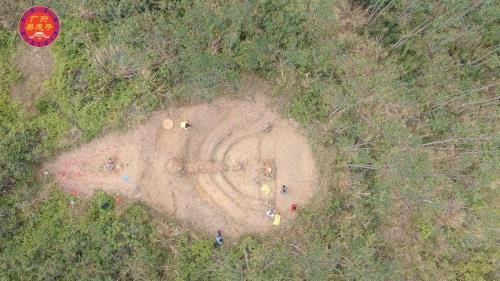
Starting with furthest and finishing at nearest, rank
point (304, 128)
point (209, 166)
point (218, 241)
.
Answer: point (304, 128) → point (209, 166) → point (218, 241)

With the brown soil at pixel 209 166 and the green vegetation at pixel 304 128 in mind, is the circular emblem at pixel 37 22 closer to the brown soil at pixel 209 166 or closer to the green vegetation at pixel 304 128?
the green vegetation at pixel 304 128

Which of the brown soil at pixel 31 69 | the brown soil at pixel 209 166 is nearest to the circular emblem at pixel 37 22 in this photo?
the brown soil at pixel 31 69

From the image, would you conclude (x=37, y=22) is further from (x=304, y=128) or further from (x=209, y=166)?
(x=304, y=128)

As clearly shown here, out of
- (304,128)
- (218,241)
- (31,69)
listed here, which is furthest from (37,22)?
(304,128)

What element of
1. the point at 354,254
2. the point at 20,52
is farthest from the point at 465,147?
the point at 20,52

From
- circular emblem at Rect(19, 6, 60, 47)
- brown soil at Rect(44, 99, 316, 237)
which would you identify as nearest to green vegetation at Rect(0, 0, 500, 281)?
circular emblem at Rect(19, 6, 60, 47)
